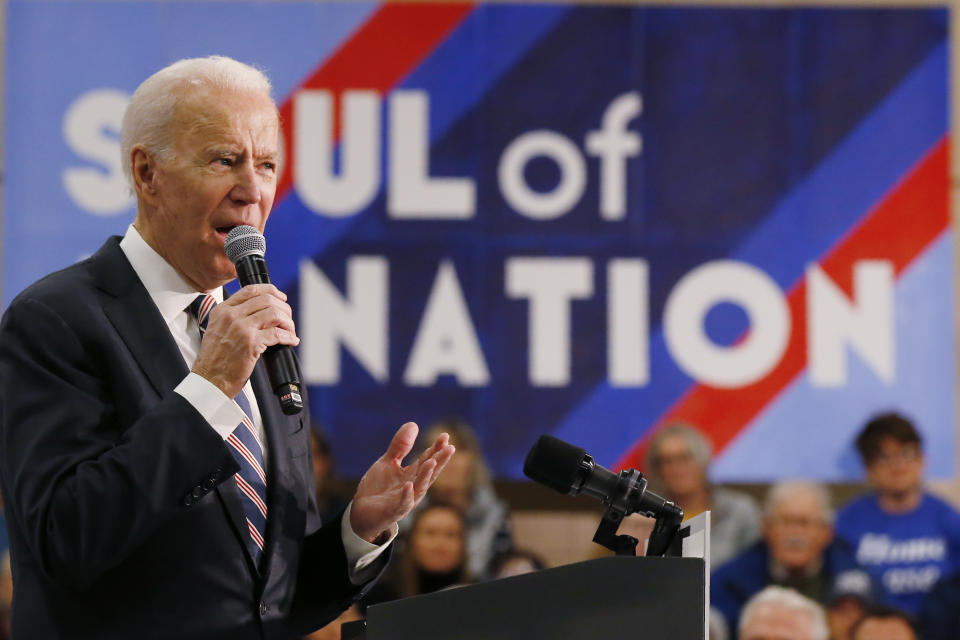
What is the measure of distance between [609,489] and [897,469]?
14.3 ft

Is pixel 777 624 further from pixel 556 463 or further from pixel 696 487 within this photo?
pixel 556 463

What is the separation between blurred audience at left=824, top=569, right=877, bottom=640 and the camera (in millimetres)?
4828

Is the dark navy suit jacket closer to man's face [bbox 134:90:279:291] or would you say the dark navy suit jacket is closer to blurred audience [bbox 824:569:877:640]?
man's face [bbox 134:90:279:291]

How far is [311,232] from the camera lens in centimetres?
638

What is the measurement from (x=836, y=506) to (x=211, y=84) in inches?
194

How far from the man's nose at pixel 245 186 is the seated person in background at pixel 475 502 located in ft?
11.3

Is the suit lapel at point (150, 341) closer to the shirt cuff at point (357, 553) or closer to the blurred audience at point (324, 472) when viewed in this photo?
the shirt cuff at point (357, 553)

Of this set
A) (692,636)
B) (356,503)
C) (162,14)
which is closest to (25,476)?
(356,503)

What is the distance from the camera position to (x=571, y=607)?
1485 millimetres

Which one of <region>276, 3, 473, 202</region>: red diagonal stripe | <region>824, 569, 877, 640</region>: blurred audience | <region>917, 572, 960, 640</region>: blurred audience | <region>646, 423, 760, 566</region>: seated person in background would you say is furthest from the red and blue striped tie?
<region>276, 3, 473, 202</region>: red diagonal stripe

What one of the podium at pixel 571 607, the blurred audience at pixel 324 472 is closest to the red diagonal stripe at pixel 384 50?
the blurred audience at pixel 324 472

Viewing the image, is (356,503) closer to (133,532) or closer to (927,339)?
(133,532)

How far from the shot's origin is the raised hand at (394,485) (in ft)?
6.05

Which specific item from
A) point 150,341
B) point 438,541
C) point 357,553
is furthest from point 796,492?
point 150,341
